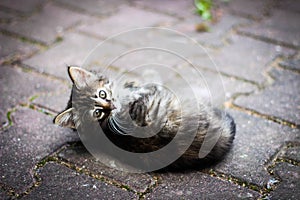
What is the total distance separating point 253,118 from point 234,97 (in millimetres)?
278

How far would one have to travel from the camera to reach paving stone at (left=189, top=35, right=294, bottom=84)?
11.5 feet

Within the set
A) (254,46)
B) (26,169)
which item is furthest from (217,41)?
(26,169)

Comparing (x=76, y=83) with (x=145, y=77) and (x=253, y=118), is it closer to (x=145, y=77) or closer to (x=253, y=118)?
(x=145, y=77)

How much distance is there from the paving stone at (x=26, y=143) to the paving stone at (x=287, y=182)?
1213mm

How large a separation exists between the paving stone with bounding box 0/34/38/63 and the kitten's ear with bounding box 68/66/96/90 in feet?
4.33

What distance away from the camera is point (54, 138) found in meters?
2.71

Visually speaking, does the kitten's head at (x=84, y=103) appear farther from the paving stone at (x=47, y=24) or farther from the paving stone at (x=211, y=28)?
the paving stone at (x=211, y=28)

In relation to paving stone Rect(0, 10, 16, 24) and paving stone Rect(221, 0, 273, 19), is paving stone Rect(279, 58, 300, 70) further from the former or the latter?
paving stone Rect(0, 10, 16, 24)

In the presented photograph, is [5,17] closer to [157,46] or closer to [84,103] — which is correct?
[157,46]

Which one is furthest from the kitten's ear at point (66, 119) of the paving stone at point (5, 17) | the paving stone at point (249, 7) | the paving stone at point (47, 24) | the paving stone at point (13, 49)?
the paving stone at point (249, 7)

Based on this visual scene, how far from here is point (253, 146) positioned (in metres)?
2.66

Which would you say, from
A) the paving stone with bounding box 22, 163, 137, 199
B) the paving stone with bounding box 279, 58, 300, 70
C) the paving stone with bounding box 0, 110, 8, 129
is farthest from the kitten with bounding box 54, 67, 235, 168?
the paving stone with bounding box 279, 58, 300, 70

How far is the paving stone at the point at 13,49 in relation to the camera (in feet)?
11.8

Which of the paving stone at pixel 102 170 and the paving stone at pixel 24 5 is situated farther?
the paving stone at pixel 24 5
